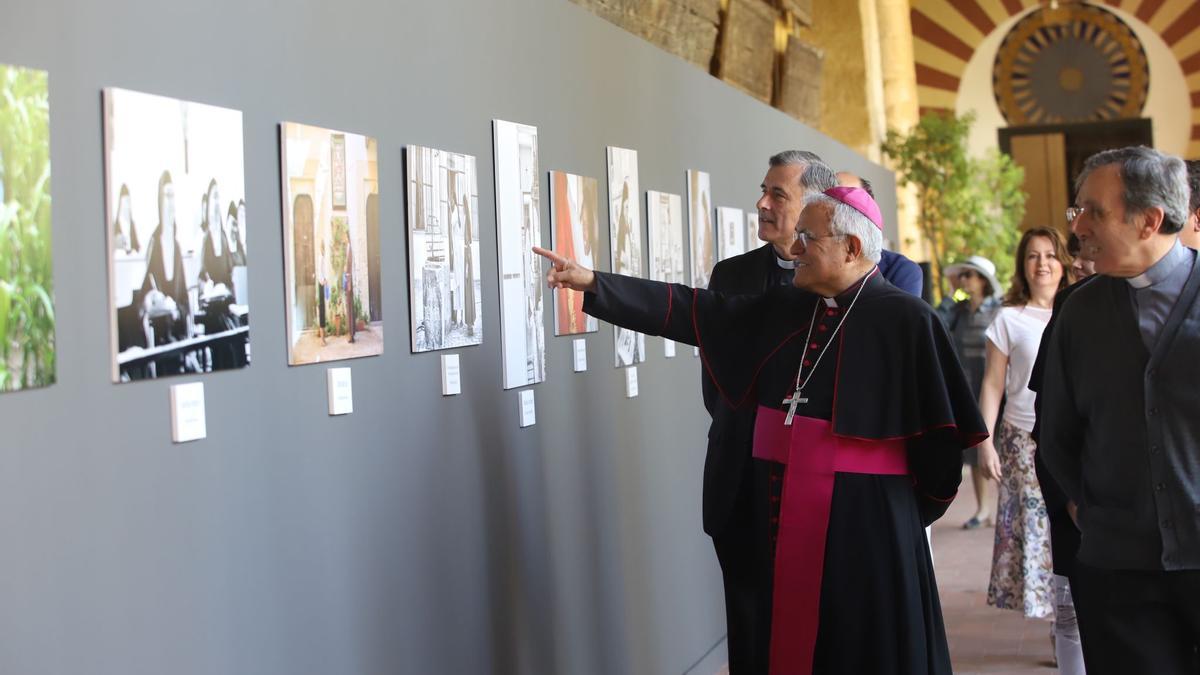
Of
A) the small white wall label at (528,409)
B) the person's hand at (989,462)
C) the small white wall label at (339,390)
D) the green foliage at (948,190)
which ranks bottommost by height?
the person's hand at (989,462)

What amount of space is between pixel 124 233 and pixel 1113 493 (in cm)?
249

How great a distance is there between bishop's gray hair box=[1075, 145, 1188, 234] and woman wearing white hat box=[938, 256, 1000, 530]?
24.7 feet

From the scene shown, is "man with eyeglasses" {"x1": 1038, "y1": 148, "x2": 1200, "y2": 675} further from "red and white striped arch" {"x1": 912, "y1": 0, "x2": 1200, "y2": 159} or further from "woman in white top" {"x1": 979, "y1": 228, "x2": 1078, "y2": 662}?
"red and white striped arch" {"x1": 912, "y1": 0, "x2": 1200, "y2": 159}

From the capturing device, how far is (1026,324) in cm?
636

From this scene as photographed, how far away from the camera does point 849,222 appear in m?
3.75

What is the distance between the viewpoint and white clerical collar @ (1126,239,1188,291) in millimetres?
3346

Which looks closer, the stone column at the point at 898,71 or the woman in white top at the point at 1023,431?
the woman in white top at the point at 1023,431

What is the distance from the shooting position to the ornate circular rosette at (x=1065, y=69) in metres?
26.3

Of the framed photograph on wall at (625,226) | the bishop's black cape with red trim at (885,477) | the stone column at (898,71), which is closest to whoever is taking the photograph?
the bishop's black cape with red trim at (885,477)

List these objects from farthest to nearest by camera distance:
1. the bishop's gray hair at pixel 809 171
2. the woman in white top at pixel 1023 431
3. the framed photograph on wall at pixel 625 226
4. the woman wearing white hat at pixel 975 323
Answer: the woman wearing white hat at pixel 975 323 → the woman in white top at pixel 1023 431 → the framed photograph on wall at pixel 625 226 → the bishop's gray hair at pixel 809 171

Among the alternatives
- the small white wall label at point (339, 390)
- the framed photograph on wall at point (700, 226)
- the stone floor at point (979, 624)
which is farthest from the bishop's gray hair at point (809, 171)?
the stone floor at point (979, 624)

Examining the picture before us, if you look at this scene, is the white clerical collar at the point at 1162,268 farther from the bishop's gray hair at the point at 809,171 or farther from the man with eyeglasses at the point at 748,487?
the bishop's gray hair at the point at 809,171

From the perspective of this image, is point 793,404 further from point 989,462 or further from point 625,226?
point 989,462

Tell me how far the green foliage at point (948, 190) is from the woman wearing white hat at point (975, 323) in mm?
6664
